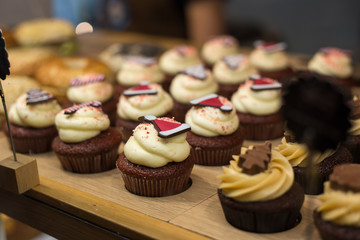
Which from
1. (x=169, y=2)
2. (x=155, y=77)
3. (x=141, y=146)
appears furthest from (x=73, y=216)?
(x=169, y=2)

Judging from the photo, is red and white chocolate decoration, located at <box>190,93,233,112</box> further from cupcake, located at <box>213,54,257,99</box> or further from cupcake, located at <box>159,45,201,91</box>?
cupcake, located at <box>159,45,201,91</box>

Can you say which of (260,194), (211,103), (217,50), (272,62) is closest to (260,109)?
(211,103)

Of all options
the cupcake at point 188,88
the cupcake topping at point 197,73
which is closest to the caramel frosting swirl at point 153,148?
the cupcake at point 188,88

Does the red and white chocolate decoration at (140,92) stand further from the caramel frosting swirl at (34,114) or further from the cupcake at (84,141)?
the caramel frosting swirl at (34,114)

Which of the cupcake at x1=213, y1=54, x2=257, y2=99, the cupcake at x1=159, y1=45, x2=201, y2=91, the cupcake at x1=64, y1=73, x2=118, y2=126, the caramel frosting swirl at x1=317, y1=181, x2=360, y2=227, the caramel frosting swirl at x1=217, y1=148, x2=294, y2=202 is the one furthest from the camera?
the cupcake at x1=159, y1=45, x2=201, y2=91

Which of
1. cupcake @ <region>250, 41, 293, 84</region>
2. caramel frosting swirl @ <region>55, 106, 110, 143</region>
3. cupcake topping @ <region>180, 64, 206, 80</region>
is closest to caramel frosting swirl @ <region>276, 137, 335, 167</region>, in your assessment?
caramel frosting swirl @ <region>55, 106, 110, 143</region>

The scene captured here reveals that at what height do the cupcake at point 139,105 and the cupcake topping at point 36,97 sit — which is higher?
the cupcake topping at point 36,97
